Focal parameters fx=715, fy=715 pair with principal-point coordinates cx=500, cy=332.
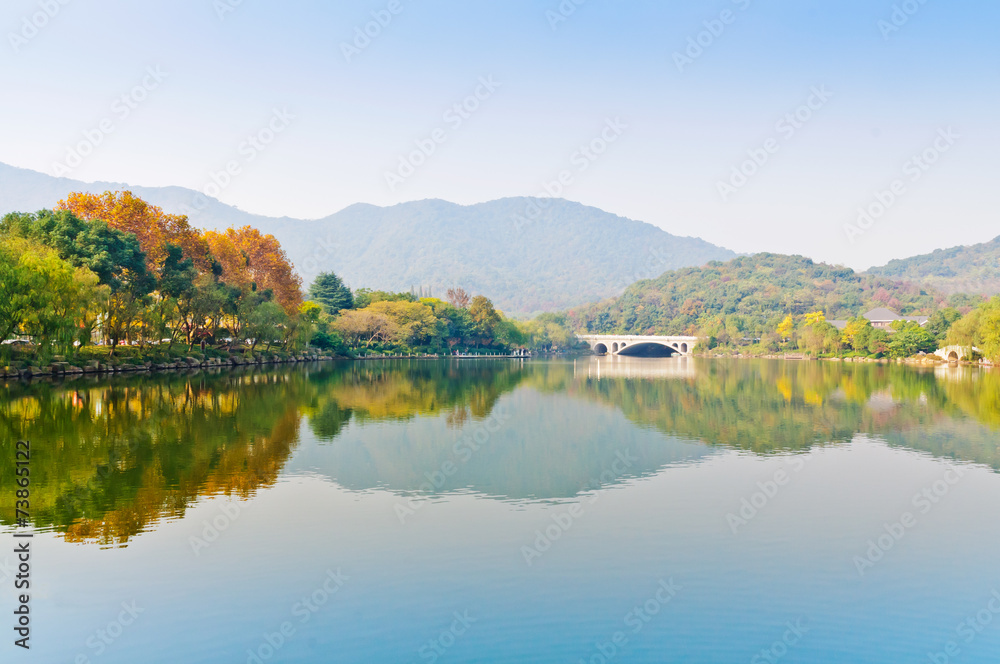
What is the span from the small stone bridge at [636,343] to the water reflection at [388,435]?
110m

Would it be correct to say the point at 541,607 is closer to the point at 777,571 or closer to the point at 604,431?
the point at 777,571

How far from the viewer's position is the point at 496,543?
10453 millimetres

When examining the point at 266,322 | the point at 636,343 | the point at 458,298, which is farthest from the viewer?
the point at 636,343

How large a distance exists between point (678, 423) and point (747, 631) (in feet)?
58.3

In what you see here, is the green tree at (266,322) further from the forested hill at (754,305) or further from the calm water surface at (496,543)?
the forested hill at (754,305)

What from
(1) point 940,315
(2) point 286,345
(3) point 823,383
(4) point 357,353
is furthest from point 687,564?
(1) point 940,315

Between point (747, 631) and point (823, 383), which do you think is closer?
point (747, 631)

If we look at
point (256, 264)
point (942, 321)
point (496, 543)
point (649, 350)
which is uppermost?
point (256, 264)

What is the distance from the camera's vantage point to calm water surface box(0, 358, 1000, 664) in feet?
24.6

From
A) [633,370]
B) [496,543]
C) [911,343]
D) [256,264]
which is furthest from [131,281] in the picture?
[911,343]

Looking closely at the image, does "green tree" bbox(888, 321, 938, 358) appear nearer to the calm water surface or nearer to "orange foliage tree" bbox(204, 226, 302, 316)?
"orange foliage tree" bbox(204, 226, 302, 316)

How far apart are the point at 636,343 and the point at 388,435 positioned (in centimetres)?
13371

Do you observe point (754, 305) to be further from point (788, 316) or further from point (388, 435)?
point (388, 435)

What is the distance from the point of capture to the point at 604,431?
22.9 meters
